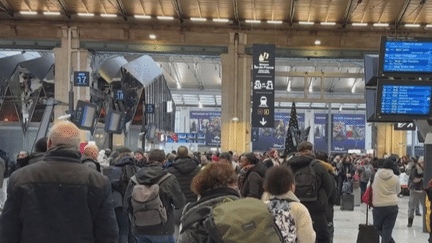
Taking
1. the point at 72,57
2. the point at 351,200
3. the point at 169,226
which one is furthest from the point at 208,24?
the point at 169,226

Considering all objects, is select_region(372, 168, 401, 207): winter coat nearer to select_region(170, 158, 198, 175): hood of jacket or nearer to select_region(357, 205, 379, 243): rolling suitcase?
select_region(357, 205, 379, 243): rolling suitcase

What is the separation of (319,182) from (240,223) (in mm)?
3541

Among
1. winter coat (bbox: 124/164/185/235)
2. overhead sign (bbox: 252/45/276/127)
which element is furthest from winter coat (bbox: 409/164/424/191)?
A: overhead sign (bbox: 252/45/276/127)

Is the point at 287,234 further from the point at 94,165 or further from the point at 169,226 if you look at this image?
the point at 94,165

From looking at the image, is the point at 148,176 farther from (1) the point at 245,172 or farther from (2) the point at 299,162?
(1) the point at 245,172

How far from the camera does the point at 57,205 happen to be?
3098 mm

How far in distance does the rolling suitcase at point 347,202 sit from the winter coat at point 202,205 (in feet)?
42.5

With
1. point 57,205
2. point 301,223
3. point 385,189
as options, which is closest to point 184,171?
point 385,189

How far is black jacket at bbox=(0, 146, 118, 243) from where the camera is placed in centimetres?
307

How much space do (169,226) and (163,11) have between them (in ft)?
68.1

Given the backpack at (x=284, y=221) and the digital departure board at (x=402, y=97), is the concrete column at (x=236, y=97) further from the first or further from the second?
the backpack at (x=284, y=221)

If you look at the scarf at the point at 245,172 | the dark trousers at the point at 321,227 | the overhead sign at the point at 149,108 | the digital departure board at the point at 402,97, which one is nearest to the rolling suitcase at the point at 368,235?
the digital departure board at the point at 402,97

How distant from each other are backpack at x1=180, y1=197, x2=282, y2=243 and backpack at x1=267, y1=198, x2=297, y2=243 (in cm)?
86

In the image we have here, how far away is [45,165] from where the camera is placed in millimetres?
3148
